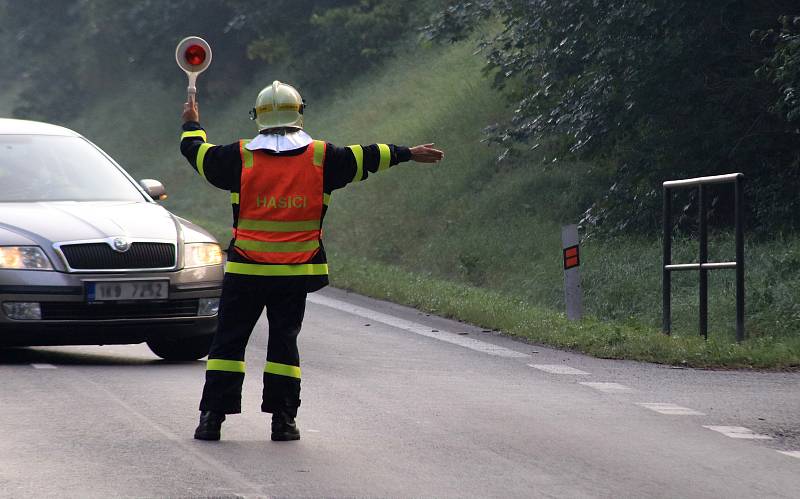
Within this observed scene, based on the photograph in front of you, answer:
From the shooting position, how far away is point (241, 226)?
785cm

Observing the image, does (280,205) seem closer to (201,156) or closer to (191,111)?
(201,156)

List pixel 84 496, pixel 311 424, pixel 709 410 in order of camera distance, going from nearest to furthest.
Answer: pixel 84 496 → pixel 311 424 → pixel 709 410

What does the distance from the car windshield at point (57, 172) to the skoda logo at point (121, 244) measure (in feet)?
3.74

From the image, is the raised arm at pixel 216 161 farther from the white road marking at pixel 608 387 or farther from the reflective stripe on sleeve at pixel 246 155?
the white road marking at pixel 608 387

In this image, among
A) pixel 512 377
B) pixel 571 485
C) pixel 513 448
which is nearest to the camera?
pixel 571 485

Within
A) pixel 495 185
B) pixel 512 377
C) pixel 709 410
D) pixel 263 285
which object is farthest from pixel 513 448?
pixel 495 185

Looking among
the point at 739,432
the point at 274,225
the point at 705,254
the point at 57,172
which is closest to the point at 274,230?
the point at 274,225

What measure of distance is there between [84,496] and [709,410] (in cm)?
419

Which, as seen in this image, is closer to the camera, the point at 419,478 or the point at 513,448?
the point at 419,478

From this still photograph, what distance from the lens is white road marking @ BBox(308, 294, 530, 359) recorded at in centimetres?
1239

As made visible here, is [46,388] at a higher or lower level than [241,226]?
lower

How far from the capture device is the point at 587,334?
1290 cm

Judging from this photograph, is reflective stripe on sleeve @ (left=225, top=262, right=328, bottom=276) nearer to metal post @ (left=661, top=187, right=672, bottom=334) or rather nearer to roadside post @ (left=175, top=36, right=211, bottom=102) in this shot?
roadside post @ (left=175, top=36, right=211, bottom=102)

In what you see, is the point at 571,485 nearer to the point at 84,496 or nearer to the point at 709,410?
the point at 84,496
